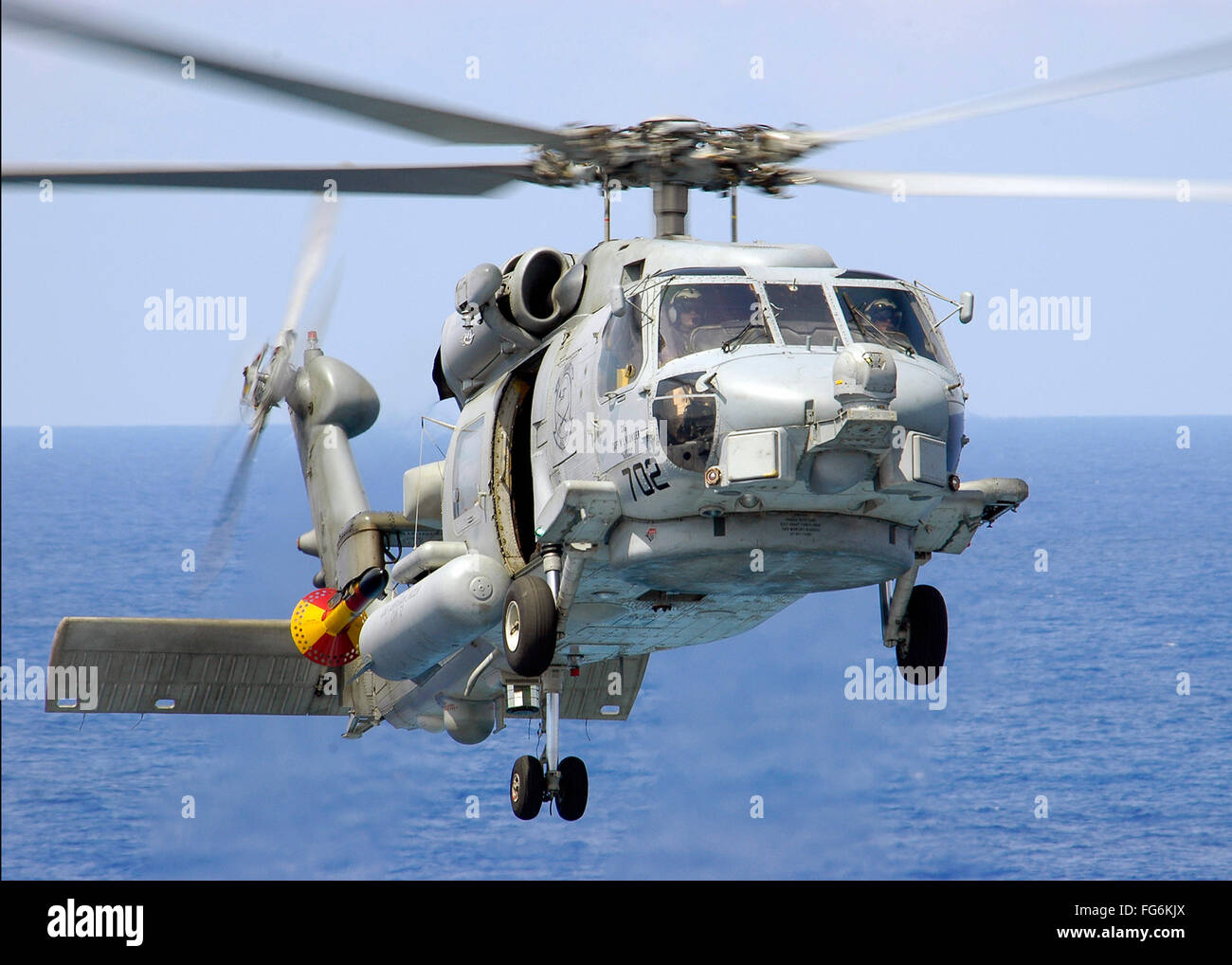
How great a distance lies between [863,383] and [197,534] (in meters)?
62.2

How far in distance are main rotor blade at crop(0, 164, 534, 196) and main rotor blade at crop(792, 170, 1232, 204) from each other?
2.89 metres

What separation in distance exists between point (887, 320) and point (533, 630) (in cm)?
342

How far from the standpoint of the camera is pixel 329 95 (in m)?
12.7

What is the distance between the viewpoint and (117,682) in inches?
719

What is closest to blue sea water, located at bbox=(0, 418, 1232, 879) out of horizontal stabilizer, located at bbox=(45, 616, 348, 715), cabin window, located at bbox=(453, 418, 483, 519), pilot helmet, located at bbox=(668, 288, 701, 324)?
cabin window, located at bbox=(453, 418, 483, 519)

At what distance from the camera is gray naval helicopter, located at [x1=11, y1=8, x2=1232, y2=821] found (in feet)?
41.4

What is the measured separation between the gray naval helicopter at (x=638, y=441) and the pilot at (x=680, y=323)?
0.02 meters

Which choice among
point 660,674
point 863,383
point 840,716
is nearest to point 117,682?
point 863,383

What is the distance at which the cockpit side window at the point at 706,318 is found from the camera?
13.2 metres

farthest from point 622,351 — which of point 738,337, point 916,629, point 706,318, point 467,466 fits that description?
point 916,629

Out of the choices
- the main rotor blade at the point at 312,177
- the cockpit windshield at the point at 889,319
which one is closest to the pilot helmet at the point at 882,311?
the cockpit windshield at the point at 889,319

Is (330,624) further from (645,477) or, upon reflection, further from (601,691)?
(645,477)

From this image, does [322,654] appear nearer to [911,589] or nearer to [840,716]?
[911,589]

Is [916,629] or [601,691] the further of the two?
[601,691]
